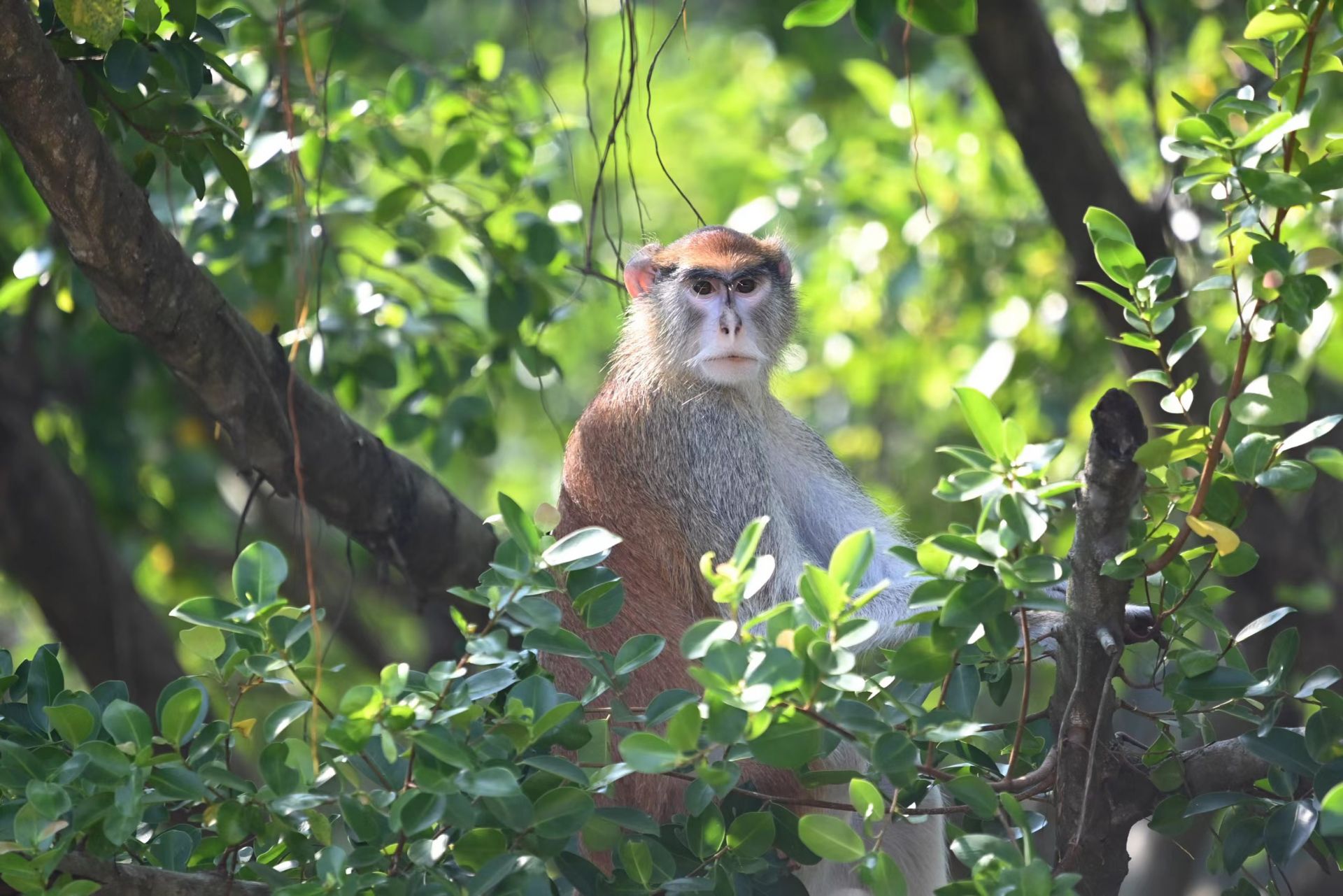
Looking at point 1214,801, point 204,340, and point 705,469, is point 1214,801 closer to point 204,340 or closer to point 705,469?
point 705,469

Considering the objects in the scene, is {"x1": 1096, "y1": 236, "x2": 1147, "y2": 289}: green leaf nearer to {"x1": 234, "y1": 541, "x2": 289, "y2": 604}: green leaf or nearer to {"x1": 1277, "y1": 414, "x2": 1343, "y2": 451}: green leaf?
{"x1": 1277, "y1": 414, "x2": 1343, "y2": 451}: green leaf

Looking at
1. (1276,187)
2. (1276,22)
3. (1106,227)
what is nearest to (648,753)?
(1106,227)

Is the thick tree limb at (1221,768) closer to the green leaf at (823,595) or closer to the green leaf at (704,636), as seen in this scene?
the green leaf at (823,595)

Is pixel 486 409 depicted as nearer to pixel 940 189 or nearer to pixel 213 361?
pixel 213 361

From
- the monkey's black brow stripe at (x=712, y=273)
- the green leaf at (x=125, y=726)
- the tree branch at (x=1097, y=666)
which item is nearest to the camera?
the tree branch at (x=1097, y=666)

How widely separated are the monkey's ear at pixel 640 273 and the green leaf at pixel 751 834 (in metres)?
2.09

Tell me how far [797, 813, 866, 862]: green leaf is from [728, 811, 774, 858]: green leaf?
17 cm

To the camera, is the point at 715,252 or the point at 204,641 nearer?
the point at 204,641

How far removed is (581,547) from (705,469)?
1.61 m

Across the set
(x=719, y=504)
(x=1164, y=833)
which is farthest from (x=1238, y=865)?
(x=719, y=504)

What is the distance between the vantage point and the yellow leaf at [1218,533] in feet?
6.21

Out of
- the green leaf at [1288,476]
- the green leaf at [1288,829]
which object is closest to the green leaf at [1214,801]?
the green leaf at [1288,829]

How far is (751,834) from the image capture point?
1975 millimetres

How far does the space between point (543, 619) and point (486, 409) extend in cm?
211
